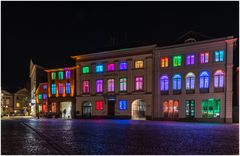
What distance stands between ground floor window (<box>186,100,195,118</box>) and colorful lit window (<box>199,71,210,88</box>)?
2906mm

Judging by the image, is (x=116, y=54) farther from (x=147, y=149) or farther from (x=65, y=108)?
(x=147, y=149)

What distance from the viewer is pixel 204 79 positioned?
129ft

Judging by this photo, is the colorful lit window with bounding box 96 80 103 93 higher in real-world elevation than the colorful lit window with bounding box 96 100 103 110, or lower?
higher

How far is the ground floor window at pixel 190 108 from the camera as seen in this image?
40.1 metres

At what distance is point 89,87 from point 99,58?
5765 millimetres

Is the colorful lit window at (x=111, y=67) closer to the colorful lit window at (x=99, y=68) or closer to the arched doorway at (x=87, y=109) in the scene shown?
the colorful lit window at (x=99, y=68)

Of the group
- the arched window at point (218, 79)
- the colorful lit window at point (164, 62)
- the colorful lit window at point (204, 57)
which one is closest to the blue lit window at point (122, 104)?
the colorful lit window at point (164, 62)

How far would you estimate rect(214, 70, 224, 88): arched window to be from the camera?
38.0 meters

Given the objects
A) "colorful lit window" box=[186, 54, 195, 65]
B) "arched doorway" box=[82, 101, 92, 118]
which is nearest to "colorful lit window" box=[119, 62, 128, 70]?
"arched doorway" box=[82, 101, 92, 118]

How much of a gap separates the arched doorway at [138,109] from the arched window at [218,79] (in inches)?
489

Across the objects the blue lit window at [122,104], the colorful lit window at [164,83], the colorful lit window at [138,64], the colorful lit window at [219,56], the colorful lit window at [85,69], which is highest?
the colorful lit window at [219,56]

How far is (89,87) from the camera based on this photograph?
50375 mm

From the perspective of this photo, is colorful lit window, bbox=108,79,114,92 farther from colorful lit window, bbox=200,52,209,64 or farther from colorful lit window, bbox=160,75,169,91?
colorful lit window, bbox=200,52,209,64

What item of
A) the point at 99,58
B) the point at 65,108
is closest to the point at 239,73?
the point at 99,58
